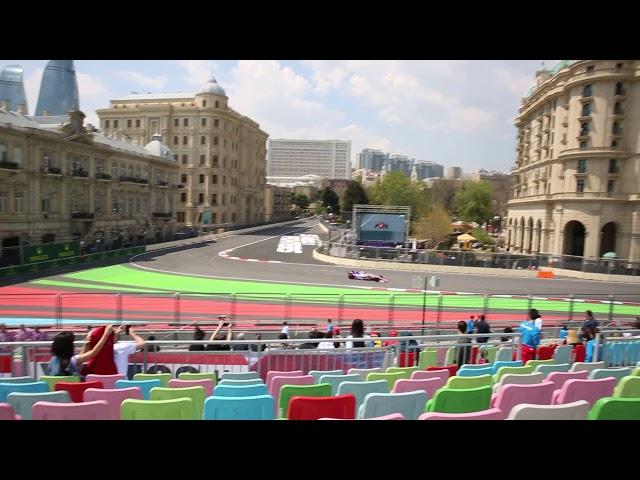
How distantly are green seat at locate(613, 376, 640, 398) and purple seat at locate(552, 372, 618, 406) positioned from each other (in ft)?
0.30

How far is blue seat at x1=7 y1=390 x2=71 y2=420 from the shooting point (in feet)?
12.3

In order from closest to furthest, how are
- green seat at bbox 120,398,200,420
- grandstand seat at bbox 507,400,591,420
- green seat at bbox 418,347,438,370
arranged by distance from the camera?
grandstand seat at bbox 507,400,591,420
green seat at bbox 120,398,200,420
green seat at bbox 418,347,438,370

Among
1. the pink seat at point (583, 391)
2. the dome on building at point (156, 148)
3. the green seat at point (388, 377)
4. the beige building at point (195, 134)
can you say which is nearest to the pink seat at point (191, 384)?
the green seat at point (388, 377)

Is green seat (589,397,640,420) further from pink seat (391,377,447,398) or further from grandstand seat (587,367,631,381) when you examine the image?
grandstand seat (587,367,631,381)

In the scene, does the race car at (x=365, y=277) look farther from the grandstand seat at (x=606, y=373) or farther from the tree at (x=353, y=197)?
the tree at (x=353, y=197)

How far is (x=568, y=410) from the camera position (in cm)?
327

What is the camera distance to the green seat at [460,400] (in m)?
3.90

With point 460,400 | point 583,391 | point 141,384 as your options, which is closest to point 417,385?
point 460,400

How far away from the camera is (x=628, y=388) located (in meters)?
4.47

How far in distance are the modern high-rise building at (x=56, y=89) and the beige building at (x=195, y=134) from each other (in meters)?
8.31

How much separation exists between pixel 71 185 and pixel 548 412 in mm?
48557

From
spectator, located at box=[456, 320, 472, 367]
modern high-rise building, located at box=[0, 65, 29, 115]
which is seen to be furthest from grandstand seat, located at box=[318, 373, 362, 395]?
Result: modern high-rise building, located at box=[0, 65, 29, 115]

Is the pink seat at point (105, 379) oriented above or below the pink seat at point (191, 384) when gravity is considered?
below

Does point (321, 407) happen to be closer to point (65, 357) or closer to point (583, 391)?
point (583, 391)
